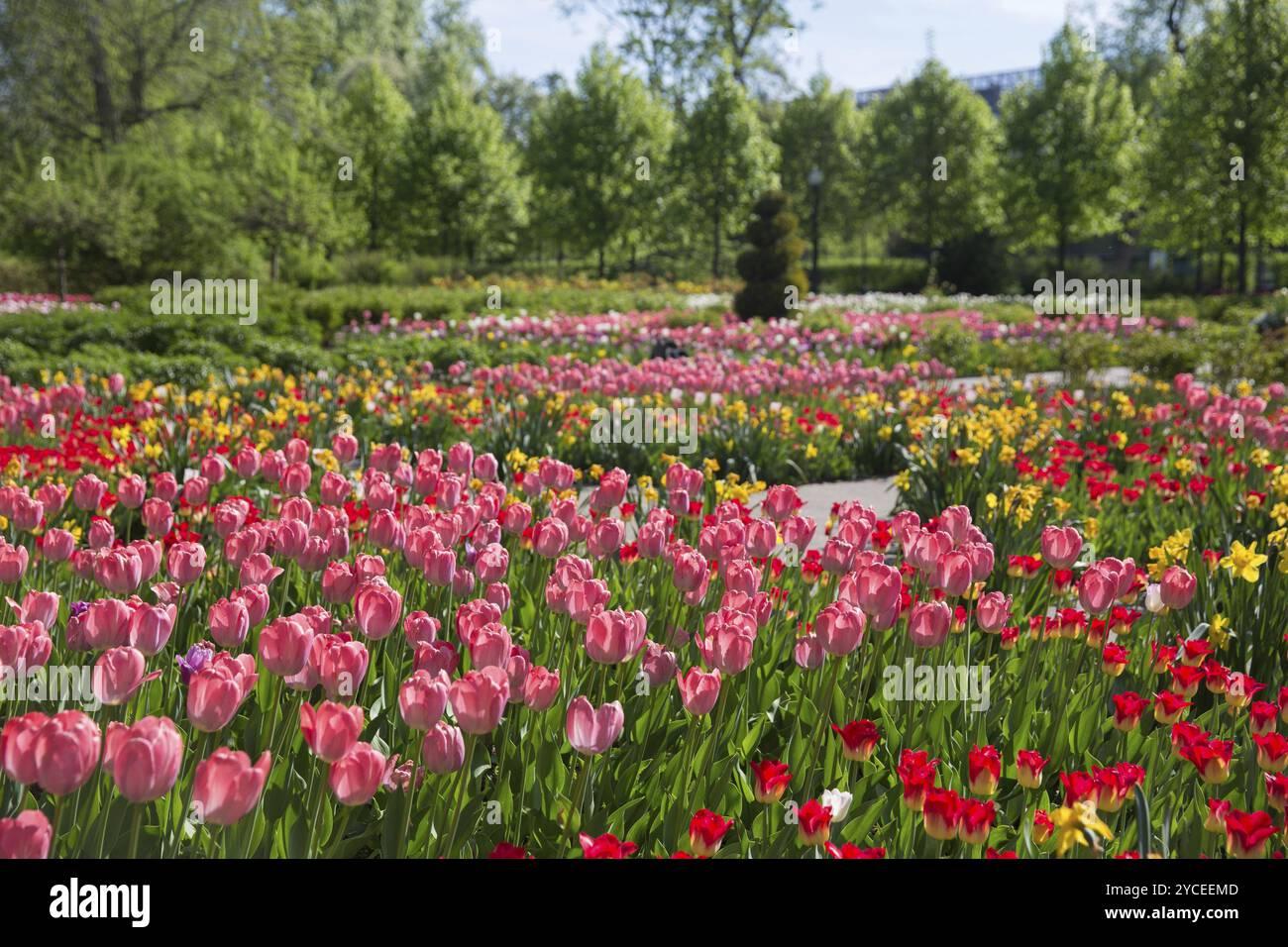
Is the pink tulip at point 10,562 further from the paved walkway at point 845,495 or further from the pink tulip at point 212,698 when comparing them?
the paved walkway at point 845,495

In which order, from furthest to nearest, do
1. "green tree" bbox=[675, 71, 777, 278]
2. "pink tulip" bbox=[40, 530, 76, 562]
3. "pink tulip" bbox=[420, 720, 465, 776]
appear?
"green tree" bbox=[675, 71, 777, 278]
"pink tulip" bbox=[40, 530, 76, 562]
"pink tulip" bbox=[420, 720, 465, 776]

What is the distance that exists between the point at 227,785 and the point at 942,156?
3903cm

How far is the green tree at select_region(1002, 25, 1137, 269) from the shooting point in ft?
110

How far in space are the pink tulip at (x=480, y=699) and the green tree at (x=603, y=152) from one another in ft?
102

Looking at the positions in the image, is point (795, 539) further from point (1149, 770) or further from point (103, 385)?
point (103, 385)

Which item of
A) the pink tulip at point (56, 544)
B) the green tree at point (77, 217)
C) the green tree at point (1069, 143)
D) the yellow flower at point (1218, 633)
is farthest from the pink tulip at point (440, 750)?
the green tree at point (1069, 143)

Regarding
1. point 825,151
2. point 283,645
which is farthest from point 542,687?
point 825,151

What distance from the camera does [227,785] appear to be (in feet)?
4.53

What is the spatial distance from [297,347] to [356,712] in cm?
913

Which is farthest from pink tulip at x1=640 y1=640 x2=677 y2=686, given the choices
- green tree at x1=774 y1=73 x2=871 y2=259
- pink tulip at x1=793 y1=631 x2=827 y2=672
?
green tree at x1=774 y1=73 x2=871 y2=259

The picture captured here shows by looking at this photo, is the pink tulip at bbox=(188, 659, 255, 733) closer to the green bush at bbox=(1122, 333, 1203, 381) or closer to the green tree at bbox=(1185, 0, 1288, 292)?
the green bush at bbox=(1122, 333, 1203, 381)

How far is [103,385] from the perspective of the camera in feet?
22.8

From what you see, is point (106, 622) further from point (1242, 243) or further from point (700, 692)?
point (1242, 243)
